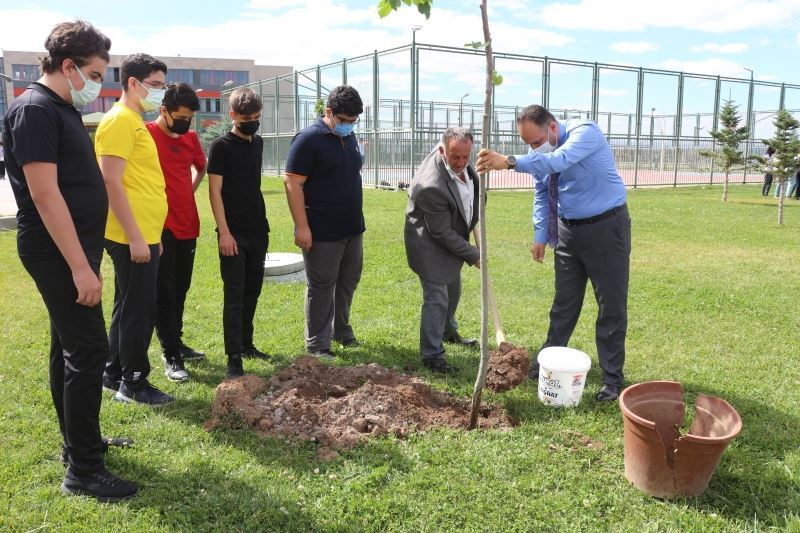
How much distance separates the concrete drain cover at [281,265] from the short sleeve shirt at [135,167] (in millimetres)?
3474

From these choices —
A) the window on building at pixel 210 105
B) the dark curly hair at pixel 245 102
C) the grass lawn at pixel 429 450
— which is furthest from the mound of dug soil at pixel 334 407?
the window on building at pixel 210 105

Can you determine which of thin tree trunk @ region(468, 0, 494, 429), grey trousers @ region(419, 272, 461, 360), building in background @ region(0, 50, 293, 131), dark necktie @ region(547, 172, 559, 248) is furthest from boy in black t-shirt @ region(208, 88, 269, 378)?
building in background @ region(0, 50, 293, 131)

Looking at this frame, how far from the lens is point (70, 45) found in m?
2.79

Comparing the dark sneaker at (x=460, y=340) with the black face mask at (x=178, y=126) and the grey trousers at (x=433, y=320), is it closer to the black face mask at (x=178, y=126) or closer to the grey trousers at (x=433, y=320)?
the grey trousers at (x=433, y=320)

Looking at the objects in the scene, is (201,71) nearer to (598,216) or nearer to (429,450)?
(598,216)

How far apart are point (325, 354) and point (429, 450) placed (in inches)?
69.7

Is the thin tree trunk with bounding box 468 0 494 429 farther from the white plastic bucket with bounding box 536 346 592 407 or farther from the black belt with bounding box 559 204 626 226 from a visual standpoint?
the black belt with bounding box 559 204 626 226

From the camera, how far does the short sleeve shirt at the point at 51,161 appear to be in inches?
104

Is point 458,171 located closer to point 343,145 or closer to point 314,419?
point 343,145

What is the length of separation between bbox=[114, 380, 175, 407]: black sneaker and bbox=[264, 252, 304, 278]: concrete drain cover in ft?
11.0

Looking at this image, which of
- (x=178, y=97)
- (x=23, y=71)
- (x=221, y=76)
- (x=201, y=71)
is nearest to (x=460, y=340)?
→ (x=178, y=97)

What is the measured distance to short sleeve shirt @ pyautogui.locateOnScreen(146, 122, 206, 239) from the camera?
14.5 feet

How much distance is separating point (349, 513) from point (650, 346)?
11.5ft

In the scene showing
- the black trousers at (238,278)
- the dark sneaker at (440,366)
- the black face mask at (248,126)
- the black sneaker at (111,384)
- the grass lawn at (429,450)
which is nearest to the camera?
the grass lawn at (429,450)
